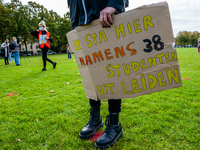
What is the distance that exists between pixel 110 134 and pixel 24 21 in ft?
128

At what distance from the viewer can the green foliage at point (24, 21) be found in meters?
31.7

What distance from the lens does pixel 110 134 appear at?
1.71 m

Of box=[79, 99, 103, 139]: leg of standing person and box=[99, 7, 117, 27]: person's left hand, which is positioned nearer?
box=[99, 7, 117, 27]: person's left hand

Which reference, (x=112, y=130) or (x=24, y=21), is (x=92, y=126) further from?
(x=24, y=21)

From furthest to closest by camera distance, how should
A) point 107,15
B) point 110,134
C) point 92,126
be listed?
point 92,126 < point 110,134 < point 107,15

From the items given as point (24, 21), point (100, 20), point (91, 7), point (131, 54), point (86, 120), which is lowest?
point (86, 120)

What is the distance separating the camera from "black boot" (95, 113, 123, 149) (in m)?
1.64

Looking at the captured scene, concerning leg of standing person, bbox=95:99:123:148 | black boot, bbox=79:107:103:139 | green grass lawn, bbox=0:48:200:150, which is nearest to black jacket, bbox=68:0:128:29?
leg of standing person, bbox=95:99:123:148

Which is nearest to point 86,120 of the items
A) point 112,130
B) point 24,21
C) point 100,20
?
point 112,130

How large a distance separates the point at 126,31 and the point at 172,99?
208 cm

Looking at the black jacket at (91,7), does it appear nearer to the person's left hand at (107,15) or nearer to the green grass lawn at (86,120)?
the person's left hand at (107,15)

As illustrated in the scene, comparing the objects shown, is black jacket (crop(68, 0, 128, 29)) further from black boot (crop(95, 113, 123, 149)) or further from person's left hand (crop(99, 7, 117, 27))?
black boot (crop(95, 113, 123, 149))

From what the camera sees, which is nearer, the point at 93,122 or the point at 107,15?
the point at 107,15

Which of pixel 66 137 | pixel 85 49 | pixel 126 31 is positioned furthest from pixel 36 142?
pixel 126 31
